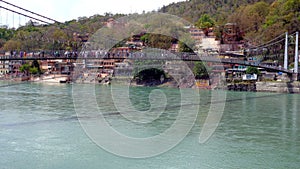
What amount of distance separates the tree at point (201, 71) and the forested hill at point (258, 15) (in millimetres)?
4457

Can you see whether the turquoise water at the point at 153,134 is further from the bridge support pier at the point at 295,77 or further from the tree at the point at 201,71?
the tree at the point at 201,71

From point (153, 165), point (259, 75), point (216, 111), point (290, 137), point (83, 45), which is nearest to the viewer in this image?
point (153, 165)

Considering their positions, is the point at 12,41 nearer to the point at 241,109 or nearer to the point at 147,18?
the point at 147,18

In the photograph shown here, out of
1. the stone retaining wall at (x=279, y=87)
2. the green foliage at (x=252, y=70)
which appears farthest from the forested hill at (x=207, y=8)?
the stone retaining wall at (x=279, y=87)

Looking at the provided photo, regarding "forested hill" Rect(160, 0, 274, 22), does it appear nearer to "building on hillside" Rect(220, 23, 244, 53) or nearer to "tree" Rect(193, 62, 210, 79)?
"building on hillside" Rect(220, 23, 244, 53)

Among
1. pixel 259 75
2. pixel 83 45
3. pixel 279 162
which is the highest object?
pixel 83 45

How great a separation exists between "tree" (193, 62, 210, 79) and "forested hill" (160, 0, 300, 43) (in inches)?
175

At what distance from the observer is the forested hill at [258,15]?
75.6ft

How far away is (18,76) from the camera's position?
97.7ft

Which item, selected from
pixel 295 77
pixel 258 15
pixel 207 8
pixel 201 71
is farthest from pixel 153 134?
pixel 207 8

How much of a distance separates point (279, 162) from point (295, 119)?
4.01 m

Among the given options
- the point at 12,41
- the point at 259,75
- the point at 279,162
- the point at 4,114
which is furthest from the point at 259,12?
the point at 279,162

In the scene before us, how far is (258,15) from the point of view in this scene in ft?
93.0

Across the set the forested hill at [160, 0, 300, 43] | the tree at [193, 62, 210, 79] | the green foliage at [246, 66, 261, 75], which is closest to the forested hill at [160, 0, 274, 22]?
the forested hill at [160, 0, 300, 43]
